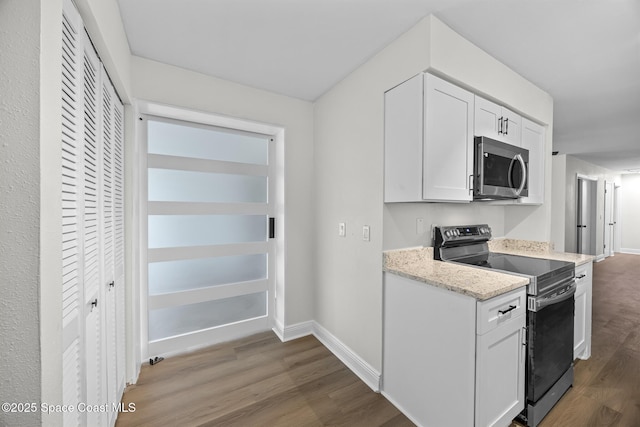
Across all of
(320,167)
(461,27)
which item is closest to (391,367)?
(320,167)

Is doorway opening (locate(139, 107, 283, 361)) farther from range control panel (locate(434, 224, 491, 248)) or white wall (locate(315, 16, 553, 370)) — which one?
range control panel (locate(434, 224, 491, 248))

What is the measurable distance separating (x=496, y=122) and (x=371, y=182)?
1080mm

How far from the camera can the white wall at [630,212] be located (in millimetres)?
7422

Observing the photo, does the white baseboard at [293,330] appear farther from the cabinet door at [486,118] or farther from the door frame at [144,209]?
the cabinet door at [486,118]

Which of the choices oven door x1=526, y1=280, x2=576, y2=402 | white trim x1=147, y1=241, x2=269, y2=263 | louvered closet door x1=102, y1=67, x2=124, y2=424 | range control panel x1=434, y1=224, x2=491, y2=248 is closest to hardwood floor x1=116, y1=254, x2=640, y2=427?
oven door x1=526, y1=280, x2=576, y2=402

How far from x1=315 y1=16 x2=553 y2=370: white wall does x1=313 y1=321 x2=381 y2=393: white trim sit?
0.04 metres

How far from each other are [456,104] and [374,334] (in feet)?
5.71

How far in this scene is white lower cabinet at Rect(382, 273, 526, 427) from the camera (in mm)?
1337

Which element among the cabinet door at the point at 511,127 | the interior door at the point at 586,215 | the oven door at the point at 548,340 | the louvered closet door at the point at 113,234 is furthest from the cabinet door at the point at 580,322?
the interior door at the point at 586,215

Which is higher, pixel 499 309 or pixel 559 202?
pixel 559 202


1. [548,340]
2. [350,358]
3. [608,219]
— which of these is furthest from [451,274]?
[608,219]

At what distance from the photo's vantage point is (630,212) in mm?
7516

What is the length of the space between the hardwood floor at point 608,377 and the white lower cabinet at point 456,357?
538mm

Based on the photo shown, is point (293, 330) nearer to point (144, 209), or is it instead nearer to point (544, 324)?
point (144, 209)
